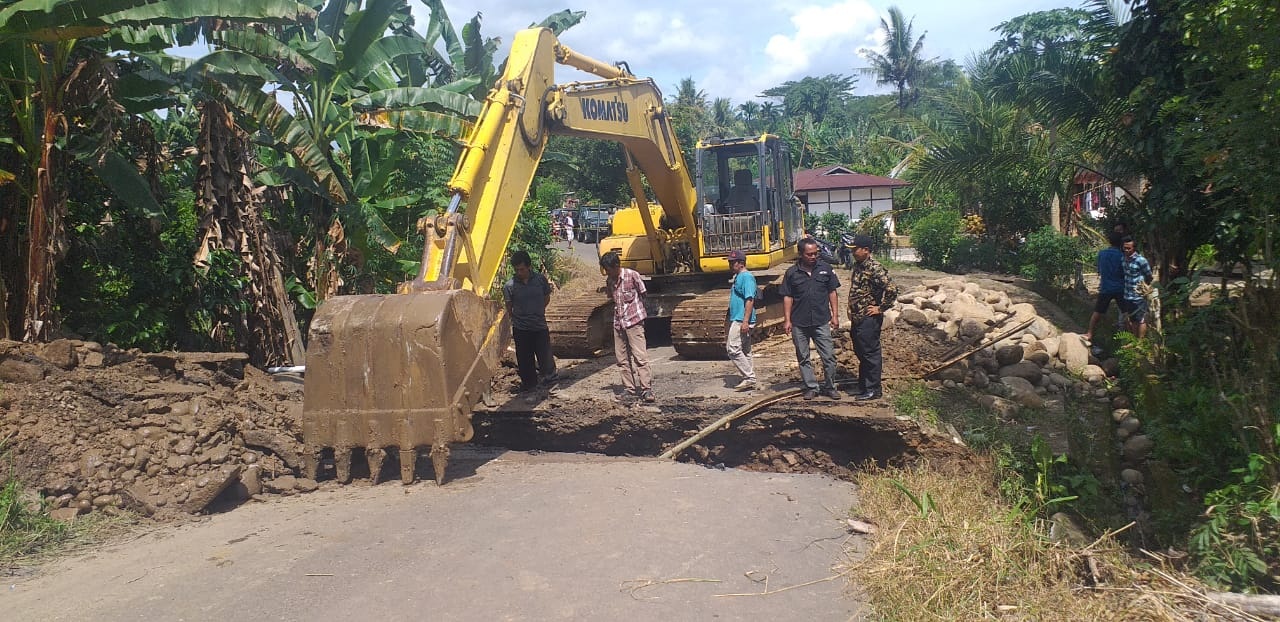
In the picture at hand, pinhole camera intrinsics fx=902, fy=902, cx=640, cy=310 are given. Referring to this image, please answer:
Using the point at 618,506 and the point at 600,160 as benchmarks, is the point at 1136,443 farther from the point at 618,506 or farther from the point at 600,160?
the point at 600,160

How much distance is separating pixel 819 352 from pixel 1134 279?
4522 millimetres

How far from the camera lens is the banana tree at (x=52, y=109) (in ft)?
23.5

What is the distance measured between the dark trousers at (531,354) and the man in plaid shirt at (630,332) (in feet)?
2.84

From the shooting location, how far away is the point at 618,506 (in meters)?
6.29

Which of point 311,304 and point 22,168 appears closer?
point 22,168

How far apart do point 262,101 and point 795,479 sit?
22.2ft

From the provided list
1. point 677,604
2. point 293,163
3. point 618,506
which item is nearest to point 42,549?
point 618,506

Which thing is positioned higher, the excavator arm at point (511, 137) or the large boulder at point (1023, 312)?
the excavator arm at point (511, 137)

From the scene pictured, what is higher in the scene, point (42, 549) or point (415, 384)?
point (415, 384)

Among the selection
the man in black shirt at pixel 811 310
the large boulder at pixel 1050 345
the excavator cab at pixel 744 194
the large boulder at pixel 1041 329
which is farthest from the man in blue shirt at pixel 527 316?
the large boulder at pixel 1041 329

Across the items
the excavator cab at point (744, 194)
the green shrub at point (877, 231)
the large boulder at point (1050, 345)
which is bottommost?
the large boulder at point (1050, 345)

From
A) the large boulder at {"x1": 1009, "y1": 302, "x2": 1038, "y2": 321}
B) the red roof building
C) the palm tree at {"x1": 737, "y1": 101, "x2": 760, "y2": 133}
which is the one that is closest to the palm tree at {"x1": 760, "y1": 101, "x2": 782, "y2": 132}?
the palm tree at {"x1": 737, "y1": 101, "x2": 760, "y2": 133}

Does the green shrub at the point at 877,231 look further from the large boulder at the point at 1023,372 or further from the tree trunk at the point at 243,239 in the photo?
the tree trunk at the point at 243,239

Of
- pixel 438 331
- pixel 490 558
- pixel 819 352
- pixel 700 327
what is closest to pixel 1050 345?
pixel 700 327
